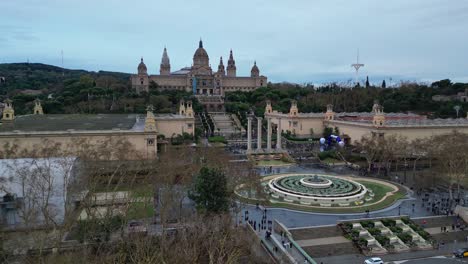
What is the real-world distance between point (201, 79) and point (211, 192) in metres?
101

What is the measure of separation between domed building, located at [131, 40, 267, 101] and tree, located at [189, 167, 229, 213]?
295 feet

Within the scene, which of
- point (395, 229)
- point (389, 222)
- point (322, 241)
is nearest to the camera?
point (322, 241)

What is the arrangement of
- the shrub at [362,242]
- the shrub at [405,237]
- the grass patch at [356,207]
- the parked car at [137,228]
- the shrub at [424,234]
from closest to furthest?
the parked car at [137,228] → the shrub at [362,242] → the shrub at [405,237] → the shrub at [424,234] → the grass patch at [356,207]

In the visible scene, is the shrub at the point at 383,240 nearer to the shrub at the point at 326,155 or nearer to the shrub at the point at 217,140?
the shrub at the point at 326,155

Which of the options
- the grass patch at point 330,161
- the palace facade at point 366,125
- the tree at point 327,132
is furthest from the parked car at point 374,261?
the tree at point 327,132

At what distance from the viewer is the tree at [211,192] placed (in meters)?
24.7

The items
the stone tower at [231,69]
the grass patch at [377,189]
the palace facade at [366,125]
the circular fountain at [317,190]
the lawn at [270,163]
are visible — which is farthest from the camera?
the stone tower at [231,69]

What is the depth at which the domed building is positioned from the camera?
11662 centimetres

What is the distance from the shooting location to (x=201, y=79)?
123 metres

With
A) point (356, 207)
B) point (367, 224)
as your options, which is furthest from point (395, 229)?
point (356, 207)

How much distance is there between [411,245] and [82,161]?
26930mm

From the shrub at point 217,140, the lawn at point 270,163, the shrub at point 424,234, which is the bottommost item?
the shrub at point 424,234

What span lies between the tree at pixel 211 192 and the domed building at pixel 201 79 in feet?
295

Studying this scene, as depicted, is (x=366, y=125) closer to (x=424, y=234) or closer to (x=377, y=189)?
(x=377, y=189)
